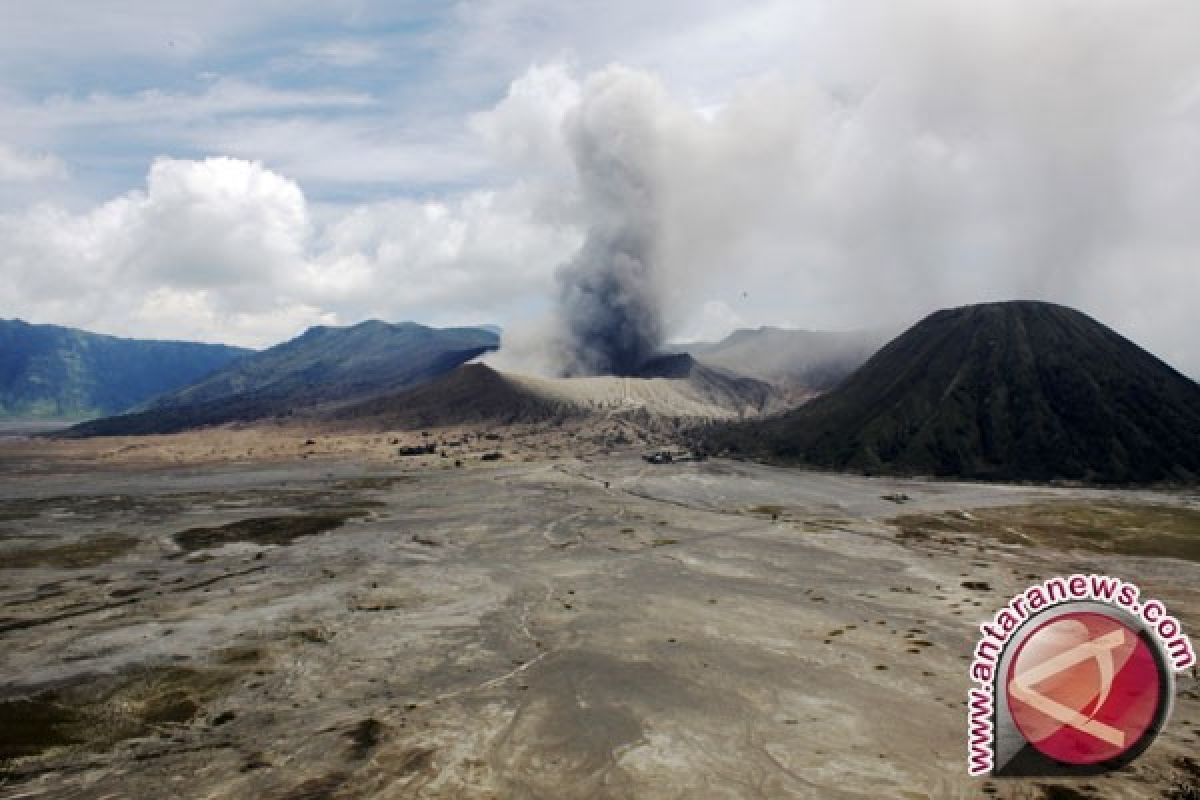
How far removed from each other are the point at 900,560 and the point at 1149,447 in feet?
414

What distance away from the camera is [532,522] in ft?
313

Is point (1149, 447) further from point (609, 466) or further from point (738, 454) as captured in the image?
point (609, 466)

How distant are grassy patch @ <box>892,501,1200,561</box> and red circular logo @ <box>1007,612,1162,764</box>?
79651mm

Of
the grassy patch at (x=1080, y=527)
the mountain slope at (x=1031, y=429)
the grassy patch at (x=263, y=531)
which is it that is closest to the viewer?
the grassy patch at (x=263, y=531)

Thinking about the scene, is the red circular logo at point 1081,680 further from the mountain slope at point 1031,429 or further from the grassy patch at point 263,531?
the mountain slope at point 1031,429

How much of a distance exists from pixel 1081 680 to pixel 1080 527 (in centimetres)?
10202

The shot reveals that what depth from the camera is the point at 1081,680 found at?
1560cm

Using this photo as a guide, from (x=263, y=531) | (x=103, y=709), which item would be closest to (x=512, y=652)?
(x=103, y=709)

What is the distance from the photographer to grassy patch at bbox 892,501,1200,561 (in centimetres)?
8900

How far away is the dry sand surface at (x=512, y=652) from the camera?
2969 centimetres

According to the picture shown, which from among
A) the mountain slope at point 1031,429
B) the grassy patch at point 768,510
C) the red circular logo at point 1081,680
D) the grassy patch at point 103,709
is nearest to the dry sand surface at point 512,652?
the grassy patch at point 103,709

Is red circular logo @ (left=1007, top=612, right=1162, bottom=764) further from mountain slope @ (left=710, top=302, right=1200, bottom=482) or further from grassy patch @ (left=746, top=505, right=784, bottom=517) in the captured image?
mountain slope @ (left=710, top=302, right=1200, bottom=482)

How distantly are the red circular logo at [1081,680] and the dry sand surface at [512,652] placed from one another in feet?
43.7

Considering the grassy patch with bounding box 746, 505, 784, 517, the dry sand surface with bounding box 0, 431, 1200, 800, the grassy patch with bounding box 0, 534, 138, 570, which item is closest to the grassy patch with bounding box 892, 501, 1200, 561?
the dry sand surface with bounding box 0, 431, 1200, 800
